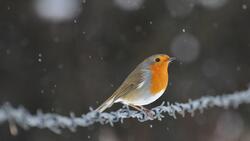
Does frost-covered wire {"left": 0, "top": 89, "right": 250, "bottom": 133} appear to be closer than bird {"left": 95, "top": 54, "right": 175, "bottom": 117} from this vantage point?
Yes

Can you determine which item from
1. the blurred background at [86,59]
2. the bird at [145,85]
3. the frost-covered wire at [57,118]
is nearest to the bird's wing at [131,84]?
the bird at [145,85]

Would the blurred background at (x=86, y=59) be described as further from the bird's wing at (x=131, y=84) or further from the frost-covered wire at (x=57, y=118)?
the frost-covered wire at (x=57, y=118)

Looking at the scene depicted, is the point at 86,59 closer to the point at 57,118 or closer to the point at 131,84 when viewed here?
the point at 131,84

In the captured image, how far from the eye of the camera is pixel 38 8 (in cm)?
830

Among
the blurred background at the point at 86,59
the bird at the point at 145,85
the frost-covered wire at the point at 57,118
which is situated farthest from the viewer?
the blurred background at the point at 86,59

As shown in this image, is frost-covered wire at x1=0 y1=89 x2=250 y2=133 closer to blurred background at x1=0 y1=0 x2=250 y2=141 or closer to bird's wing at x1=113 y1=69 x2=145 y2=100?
bird's wing at x1=113 y1=69 x2=145 y2=100

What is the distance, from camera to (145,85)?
4.47 metres

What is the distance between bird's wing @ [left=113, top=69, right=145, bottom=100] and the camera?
14.5 ft

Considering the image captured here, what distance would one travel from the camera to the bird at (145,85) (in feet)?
14.3

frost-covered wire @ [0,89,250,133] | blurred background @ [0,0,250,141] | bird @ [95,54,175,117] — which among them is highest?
blurred background @ [0,0,250,141]

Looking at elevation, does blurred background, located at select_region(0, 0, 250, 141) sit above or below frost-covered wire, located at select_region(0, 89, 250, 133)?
above

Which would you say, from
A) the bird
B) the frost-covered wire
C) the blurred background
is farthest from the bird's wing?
the blurred background

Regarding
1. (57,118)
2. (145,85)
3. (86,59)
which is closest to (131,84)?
(145,85)

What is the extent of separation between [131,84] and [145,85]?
11 cm
